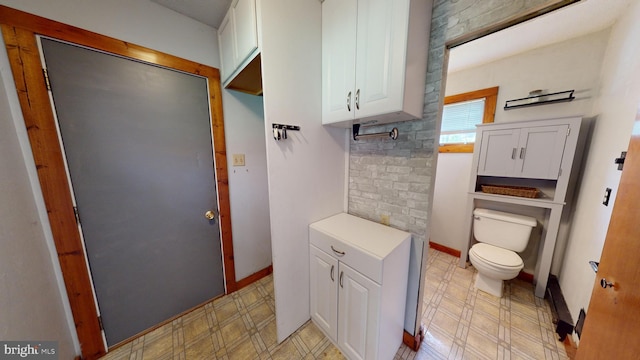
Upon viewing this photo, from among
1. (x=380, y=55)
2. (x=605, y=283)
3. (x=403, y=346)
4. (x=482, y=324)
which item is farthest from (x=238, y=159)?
(x=482, y=324)

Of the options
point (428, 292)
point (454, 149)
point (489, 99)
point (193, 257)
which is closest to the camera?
point (193, 257)

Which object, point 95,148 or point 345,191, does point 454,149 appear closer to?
point 345,191

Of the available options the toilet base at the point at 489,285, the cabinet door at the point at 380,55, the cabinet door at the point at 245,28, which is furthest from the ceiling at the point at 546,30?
the toilet base at the point at 489,285

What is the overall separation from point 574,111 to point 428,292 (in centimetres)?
220

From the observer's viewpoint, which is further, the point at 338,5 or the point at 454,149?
the point at 454,149

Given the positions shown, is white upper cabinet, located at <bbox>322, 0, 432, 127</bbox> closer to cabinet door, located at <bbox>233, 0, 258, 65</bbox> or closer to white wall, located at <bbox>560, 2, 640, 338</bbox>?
cabinet door, located at <bbox>233, 0, 258, 65</bbox>

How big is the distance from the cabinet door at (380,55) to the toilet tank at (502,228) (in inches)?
77.5

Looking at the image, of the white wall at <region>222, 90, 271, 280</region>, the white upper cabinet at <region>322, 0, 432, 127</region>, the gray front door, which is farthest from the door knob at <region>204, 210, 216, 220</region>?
the white upper cabinet at <region>322, 0, 432, 127</region>

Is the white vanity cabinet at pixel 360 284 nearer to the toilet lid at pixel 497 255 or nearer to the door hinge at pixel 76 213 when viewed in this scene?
the toilet lid at pixel 497 255

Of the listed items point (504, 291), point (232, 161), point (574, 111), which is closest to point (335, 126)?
point (232, 161)

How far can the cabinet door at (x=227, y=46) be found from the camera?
4.36ft

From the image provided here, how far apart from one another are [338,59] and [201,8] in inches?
43.4

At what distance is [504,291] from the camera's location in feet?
6.23

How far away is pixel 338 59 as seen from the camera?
4.00ft
